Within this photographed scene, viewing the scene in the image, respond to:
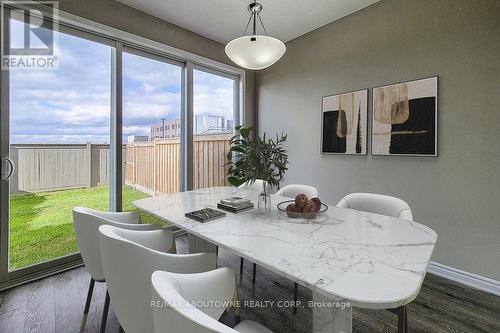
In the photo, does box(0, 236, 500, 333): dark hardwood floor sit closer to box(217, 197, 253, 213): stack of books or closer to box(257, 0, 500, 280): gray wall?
box(257, 0, 500, 280): gray wall

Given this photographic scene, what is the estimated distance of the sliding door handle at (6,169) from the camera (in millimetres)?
2020

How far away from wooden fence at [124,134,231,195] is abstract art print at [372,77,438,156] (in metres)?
2.16

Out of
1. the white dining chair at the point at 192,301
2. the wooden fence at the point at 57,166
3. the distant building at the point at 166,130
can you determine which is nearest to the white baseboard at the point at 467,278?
the white dining chair at the point at 192,301

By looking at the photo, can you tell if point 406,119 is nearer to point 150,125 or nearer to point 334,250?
point 334,250

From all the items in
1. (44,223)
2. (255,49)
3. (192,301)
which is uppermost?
(255,49)

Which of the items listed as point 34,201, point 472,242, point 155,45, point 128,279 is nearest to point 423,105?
point 472,242

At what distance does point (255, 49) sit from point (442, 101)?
178 cm

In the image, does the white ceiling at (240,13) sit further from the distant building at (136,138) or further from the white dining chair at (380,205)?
the white dining chair at (380,205)

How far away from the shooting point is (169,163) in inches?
128

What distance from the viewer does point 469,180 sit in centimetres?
207

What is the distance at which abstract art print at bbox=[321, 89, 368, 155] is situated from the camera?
273 centimetres

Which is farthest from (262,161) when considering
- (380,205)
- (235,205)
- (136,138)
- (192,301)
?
(136,138)

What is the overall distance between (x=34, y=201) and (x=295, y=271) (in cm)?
261

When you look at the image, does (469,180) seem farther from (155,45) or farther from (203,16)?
(155,45)
